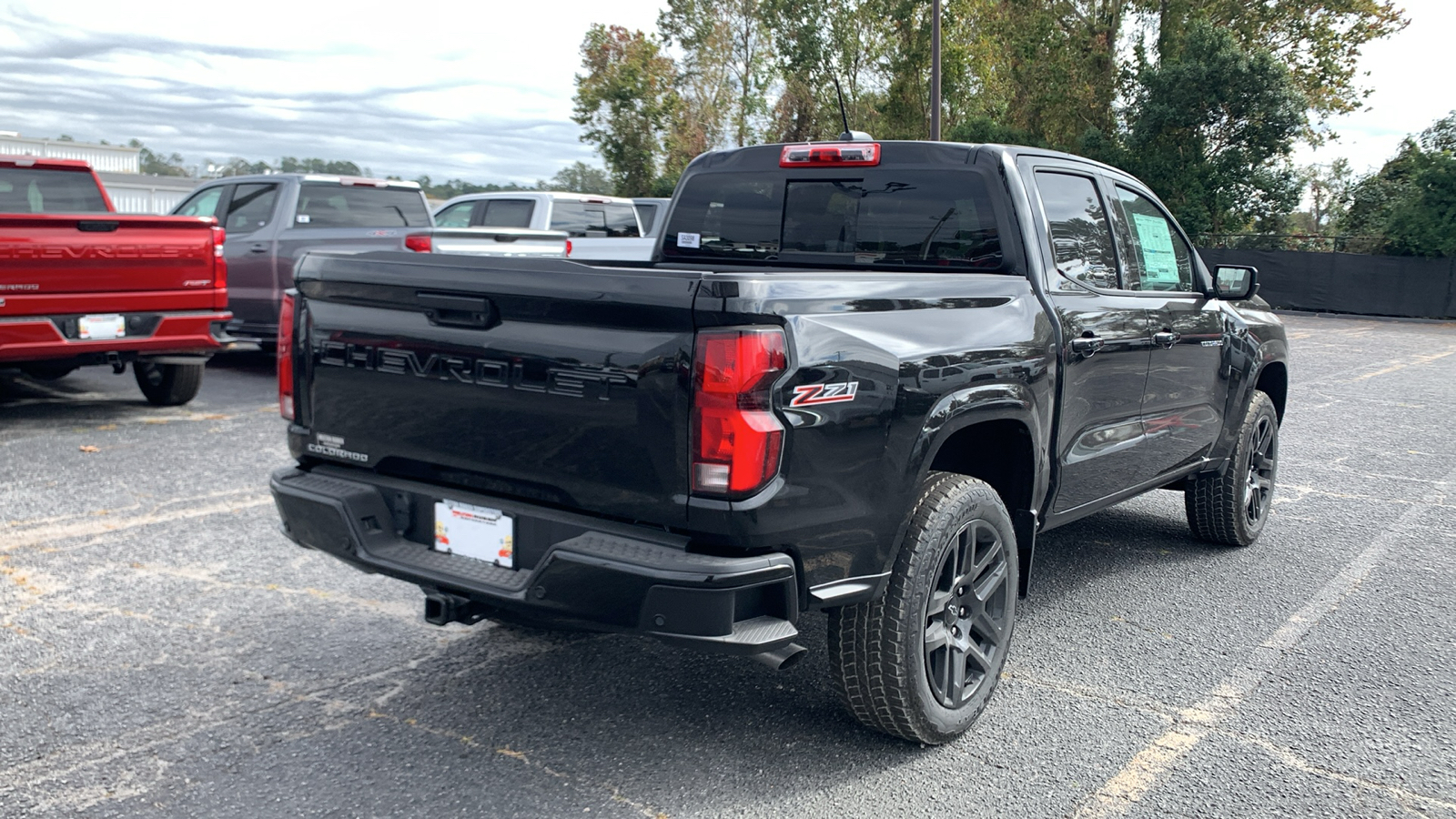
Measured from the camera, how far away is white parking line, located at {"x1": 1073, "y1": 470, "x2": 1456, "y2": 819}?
3.22m

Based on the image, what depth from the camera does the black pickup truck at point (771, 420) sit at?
283cm

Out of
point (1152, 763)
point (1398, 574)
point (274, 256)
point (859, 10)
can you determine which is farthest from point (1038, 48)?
point (1152, 763)

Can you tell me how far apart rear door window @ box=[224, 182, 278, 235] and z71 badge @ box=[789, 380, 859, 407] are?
9627mm

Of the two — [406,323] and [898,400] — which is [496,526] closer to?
[406,323]

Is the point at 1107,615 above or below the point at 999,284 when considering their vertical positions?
below

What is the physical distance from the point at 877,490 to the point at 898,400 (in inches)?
10.3

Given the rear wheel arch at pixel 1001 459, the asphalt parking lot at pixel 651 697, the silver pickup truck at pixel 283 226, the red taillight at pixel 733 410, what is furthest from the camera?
the silver pickup truck at pixel 283 226

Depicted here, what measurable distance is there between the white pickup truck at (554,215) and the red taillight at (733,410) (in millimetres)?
10635

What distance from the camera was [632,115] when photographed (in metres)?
39.2

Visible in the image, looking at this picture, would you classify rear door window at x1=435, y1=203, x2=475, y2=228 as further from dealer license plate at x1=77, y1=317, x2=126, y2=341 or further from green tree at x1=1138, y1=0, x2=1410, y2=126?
green tree at x1=1138, y1=0, x2=1410, y2=126

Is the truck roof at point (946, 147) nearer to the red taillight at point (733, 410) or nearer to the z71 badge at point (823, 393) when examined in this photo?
the z71 badge at point (823, 393)

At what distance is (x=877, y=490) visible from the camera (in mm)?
3117

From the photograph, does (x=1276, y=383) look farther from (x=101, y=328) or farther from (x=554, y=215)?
(x=554, y=215)

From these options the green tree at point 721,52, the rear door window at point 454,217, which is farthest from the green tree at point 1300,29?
the rear door window at point 454,217
